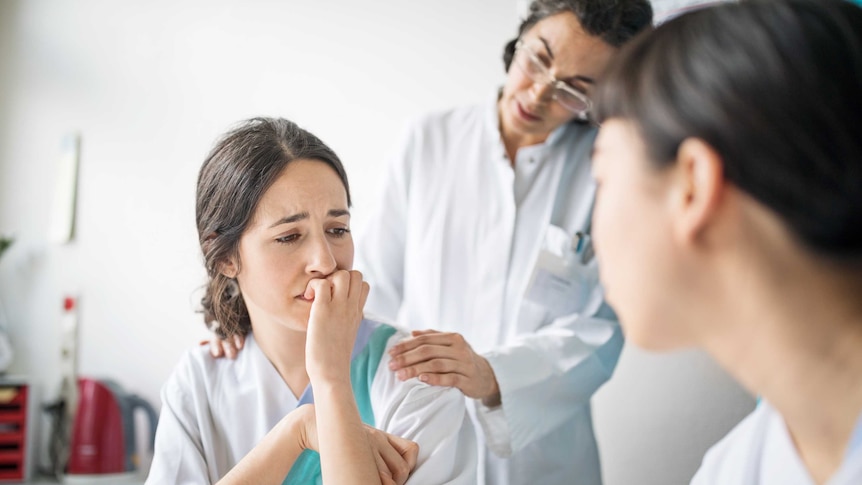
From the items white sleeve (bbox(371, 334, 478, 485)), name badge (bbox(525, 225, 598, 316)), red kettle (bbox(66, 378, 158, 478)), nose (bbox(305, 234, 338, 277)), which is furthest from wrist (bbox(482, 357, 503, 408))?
red kettle (bbox(66, 378, 158, 478))

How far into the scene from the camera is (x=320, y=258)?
4.29 feet

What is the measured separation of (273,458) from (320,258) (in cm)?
32

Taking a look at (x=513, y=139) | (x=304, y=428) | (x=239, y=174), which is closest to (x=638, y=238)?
(x=304, y=428)

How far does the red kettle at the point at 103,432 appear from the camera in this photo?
3.02 metres

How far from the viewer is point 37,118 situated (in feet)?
11.1

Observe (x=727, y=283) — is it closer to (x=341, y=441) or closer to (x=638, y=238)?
(x=638, y=238)

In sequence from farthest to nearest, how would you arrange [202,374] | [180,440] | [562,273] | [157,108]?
[157,108], [562,273], [202,374], [180,440]

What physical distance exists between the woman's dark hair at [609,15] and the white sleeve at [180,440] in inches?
39.6

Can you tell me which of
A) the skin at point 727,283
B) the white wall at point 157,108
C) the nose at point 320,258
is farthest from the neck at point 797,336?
the white wall at point 157,108

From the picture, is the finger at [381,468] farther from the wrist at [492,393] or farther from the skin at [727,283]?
the skin at [727,283]

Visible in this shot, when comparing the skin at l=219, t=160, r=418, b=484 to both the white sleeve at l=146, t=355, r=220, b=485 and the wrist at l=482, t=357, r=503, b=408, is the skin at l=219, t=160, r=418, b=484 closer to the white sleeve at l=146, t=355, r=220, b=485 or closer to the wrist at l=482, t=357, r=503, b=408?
the white sleeve at l=146, t=355, r=220, b=485

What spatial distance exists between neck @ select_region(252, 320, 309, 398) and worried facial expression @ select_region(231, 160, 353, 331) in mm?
86

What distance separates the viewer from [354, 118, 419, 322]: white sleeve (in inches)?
73.1

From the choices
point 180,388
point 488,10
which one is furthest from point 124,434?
point 488,10
